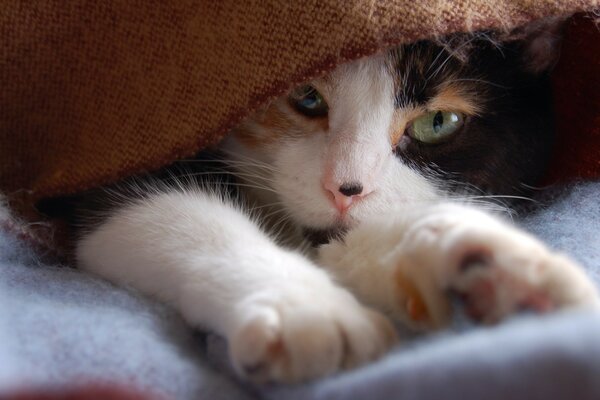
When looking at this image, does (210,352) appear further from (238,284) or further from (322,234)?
(322,234)

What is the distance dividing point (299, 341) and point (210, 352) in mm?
140

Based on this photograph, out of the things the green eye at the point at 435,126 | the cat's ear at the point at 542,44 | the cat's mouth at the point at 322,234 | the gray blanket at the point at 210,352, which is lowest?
the gray blanket at the point at 210,352

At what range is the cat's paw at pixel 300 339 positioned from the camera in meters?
0.48

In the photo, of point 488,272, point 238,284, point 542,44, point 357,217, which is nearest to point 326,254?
point 357,217

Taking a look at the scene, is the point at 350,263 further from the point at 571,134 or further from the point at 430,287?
the point at 571,134

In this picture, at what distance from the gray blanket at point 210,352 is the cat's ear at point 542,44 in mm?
266

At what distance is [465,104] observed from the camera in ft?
2.79

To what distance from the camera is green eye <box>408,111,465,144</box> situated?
83 cm

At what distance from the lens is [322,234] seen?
814mm

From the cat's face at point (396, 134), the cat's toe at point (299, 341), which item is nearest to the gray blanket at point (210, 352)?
the cat's toe at point (299, 341)

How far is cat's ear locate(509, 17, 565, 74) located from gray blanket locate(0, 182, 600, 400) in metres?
0.27

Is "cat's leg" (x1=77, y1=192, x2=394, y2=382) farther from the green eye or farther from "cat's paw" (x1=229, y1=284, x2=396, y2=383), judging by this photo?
the green eye

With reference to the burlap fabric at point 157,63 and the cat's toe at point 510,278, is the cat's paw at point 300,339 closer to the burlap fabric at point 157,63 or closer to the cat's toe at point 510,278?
the cat's toe at point 510,278

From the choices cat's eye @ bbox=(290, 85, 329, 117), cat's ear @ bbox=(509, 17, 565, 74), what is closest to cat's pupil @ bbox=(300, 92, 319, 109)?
cat's eye @ bbox=(290, 85, 329, 117)
